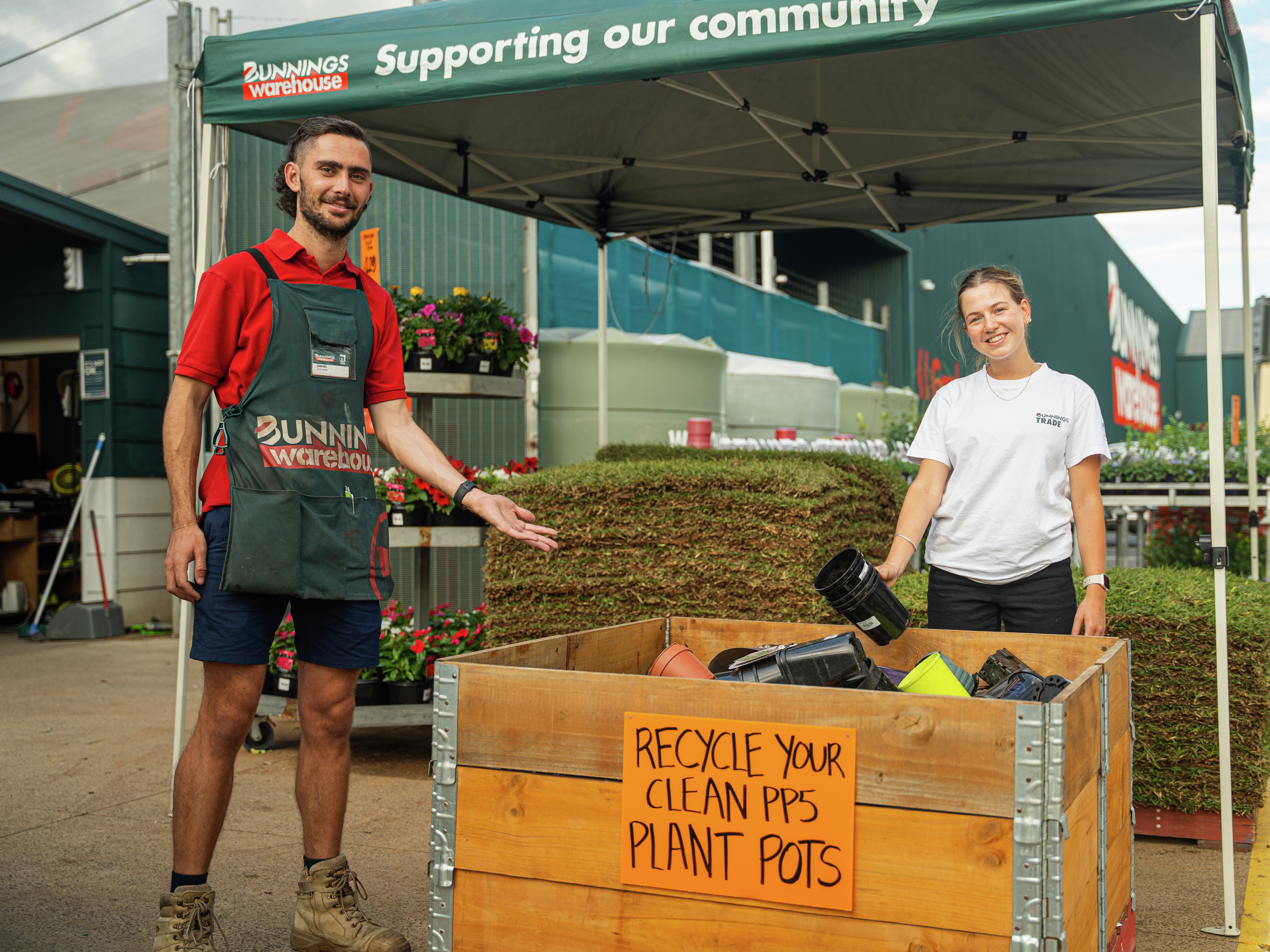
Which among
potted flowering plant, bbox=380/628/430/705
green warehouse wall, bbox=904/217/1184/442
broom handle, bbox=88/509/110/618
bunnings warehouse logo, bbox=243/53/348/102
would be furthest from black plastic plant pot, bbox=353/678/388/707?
green warehouse wall, bbox=904/217/1184/442

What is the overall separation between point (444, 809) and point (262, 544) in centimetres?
84

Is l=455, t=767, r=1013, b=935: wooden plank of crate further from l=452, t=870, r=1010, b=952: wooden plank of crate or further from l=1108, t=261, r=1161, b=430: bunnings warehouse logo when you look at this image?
l=1108, t=261, r=1161, b=430: bunnings warehouse logo

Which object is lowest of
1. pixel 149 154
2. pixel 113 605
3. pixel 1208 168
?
pixel 113 605

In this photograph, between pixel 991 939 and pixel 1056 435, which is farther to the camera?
pixel 1056 435

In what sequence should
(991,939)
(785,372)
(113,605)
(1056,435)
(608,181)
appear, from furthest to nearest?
(785,372), (113,605), (608,181), (1056,435), (991,939)

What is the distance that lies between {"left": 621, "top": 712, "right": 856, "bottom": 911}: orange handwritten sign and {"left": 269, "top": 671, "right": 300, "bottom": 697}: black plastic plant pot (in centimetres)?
334

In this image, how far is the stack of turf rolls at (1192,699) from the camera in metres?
3.62

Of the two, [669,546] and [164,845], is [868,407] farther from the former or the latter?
[164,845]

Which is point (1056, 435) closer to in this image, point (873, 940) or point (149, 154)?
point (873, 940)

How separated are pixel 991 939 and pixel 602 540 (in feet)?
10.1

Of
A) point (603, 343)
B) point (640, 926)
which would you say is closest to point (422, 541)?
point (603, 343)

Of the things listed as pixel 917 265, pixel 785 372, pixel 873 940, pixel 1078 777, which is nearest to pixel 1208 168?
pixel 1078 777

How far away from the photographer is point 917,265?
19.3m

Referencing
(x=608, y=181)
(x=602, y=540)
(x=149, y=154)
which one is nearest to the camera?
(x=602, y=540)
